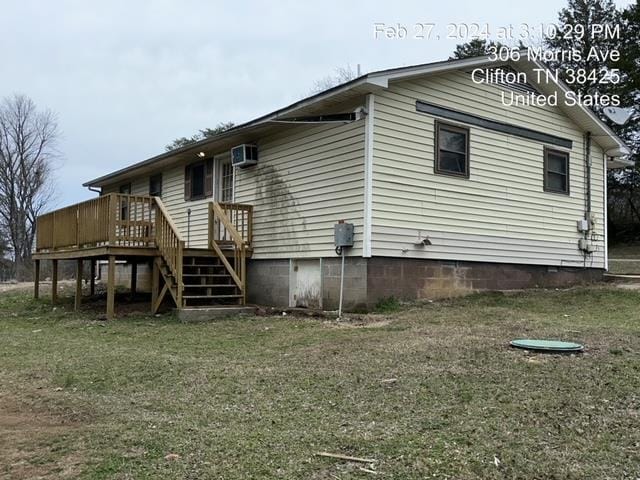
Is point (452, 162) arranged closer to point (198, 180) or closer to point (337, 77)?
point (198, 180)

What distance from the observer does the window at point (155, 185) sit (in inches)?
600

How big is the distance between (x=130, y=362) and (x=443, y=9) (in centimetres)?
1288

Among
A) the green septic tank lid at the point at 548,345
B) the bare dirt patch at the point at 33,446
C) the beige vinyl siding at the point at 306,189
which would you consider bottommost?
the bare dirt patch at the point at 33,446

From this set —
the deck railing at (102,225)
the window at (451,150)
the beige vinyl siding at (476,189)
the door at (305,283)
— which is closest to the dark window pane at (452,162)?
the window at (451,150)

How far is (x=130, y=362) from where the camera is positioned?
5906mm

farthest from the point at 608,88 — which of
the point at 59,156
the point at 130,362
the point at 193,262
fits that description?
the point at 59,156

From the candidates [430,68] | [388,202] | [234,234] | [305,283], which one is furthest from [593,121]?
[234,234]

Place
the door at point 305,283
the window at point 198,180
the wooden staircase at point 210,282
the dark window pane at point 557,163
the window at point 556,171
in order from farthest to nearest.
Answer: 1. the window at point 198,180
2. the dark window pane at point 557,163
3. the window at point 556,171
4. the wooden staircase at point 210,282
5. the door at point 305,283

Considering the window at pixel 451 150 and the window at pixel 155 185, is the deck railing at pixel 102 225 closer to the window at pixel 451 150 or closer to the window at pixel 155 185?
the window at pixel 155 185

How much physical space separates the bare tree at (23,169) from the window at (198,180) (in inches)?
818

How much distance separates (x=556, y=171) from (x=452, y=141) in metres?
3.09

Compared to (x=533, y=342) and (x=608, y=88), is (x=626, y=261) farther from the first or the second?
(x=533, y=342)

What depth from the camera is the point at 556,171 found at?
1209 centimetres

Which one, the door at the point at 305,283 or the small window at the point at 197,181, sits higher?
the small window at the point at 197,181
